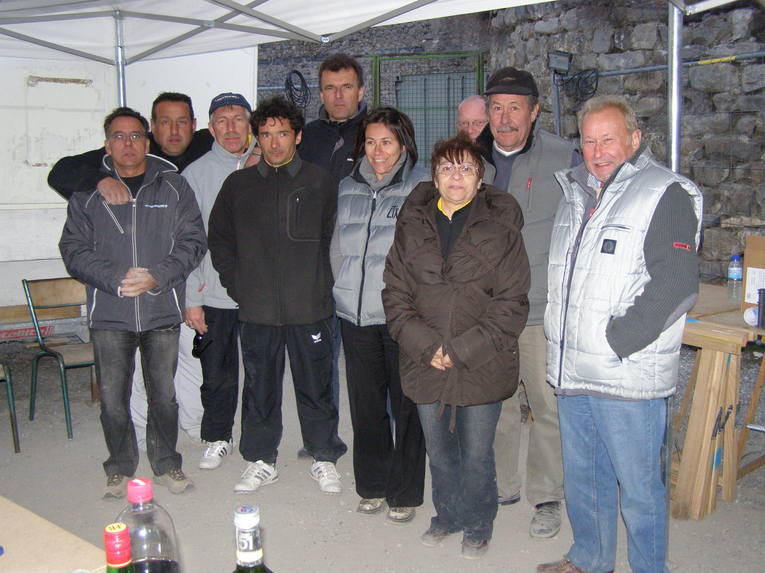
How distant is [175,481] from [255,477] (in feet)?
1.22

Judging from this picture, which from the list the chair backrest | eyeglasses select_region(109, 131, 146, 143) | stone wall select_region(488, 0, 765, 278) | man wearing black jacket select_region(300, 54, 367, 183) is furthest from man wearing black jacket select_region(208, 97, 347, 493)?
stone wall select_region(488, 0, 765, 278)

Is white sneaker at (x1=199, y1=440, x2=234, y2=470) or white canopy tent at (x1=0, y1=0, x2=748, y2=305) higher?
white canopy tent at (x1=0, y1=0, x2=748, y2=305)

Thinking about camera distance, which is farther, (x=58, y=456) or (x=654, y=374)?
(x=58, y=456)

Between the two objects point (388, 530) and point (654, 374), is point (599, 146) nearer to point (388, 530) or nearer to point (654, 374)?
point (654, 374)

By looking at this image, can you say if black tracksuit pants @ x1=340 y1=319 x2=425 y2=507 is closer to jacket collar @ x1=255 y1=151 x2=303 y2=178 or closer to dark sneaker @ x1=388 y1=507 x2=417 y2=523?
dark sneaker @ x1=388 y1=507 x2=417 y2=523

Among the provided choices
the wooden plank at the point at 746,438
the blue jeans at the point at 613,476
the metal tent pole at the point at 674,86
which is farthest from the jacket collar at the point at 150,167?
the wooden plank at the point at 746,438

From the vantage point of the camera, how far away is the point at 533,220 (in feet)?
9.66

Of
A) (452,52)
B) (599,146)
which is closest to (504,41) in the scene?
(452,52)

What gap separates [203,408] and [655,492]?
8.32ft

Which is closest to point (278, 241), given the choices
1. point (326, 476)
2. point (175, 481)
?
point (326, 476)

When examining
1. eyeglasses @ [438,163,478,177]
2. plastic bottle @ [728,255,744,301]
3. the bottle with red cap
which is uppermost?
eyeglasses @ [438,163,478,177]

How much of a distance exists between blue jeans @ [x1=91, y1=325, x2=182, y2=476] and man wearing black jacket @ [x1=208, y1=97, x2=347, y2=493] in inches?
14.1

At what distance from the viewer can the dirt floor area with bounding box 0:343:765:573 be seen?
2.89 m

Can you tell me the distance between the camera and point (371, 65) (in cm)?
1155
